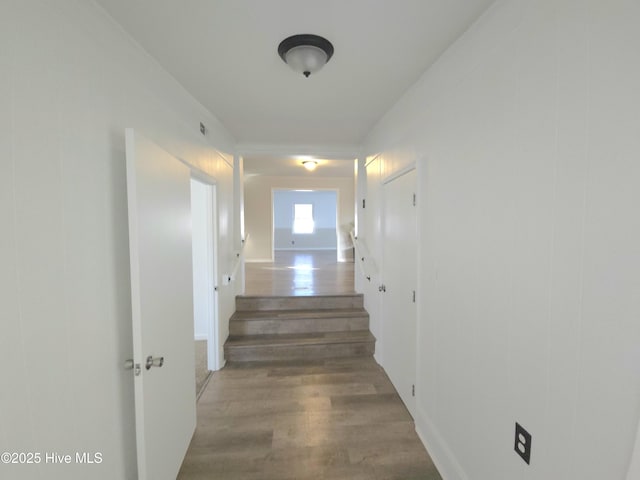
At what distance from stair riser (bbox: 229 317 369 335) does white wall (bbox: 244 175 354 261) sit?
4.18 meters

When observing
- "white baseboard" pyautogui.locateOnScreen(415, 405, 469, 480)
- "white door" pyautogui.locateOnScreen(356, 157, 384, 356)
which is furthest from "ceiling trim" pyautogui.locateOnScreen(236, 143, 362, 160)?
"white baseboard" pyautogui.locateOnScreen(415, 405, 469, 480)

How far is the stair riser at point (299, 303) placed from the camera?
372 centimetres

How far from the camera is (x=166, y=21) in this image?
4.46ft

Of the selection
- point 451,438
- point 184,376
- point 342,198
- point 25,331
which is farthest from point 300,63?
point 342,198

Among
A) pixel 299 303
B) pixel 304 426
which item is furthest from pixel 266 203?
pixel 304 426

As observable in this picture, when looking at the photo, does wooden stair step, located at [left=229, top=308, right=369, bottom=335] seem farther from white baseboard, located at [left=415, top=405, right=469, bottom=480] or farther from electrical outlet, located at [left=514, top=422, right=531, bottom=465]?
electrical outlet, located at [left=514, top=422, right=531, bottom=465]

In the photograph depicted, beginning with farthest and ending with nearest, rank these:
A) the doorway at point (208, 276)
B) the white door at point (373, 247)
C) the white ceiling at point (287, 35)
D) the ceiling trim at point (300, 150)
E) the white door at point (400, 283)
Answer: the ceiling trim at point (300, 150), the white door at point (373, 247), the doorway at point (208, 276), the white door at point (400, 283), the white ceiling at point (287, 35)

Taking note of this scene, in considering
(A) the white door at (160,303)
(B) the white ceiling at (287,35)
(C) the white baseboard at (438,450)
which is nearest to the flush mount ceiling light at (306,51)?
(B) the white ceiling at (287,35)

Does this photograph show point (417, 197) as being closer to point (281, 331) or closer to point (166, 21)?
point (166, 21)

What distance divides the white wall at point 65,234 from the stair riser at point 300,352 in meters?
1.74

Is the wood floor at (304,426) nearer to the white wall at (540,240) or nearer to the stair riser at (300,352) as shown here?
the stair riser at (300,352)

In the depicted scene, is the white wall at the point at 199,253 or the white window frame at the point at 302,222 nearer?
the white wall at the point at 199,253

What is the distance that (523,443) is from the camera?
110cm

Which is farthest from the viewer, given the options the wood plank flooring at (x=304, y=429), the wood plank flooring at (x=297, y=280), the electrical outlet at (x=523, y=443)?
the wood plank flooring at (x=297, y=280)
